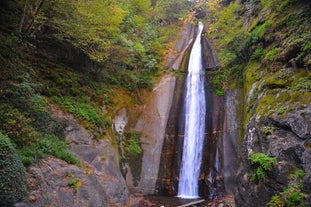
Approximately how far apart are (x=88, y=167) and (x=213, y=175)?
20.3ft

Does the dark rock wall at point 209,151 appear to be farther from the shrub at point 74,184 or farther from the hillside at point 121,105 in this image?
the shrub at point 74,184

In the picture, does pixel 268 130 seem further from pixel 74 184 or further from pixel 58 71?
pixel 58 71

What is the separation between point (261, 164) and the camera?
6.61m

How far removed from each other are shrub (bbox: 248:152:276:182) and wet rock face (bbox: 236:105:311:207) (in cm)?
11

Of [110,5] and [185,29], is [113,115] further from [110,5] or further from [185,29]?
[185,29]

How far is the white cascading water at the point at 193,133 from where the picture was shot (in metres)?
11.4

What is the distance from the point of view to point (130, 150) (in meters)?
11.7

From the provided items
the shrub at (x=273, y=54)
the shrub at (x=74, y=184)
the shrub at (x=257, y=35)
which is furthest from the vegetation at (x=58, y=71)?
the shrub at (x=273, y=54)

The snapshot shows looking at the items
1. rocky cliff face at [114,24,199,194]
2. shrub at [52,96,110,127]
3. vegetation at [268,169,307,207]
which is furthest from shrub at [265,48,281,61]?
shrub at [52,96,110,127]

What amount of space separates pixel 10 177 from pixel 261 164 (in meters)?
6.21

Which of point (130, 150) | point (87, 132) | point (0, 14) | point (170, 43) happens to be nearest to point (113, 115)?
point (130, 150)

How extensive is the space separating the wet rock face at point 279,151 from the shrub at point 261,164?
0.11 m

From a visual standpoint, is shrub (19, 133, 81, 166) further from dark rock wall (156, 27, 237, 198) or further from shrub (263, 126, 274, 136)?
shrub (263, 126, 274, 136)

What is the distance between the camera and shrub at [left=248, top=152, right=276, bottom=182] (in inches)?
252
